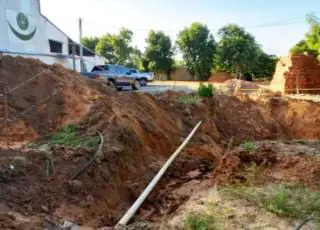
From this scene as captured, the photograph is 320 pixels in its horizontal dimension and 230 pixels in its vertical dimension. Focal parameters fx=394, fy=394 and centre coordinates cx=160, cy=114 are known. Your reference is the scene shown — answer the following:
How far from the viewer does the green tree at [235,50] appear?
40.8 meters

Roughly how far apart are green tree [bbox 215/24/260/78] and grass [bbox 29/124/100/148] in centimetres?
3301

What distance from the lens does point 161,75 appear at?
4741cm

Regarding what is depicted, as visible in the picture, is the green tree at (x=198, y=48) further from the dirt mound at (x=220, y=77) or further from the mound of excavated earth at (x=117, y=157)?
the mound of excavated earth at (x=117, y=157)

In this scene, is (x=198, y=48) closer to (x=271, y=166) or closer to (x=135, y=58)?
(x=135, y=58)

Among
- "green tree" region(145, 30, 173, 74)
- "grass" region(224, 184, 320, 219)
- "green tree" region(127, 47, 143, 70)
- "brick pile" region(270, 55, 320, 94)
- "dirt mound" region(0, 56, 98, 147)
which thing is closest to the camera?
"grass" region(224, 184, 320, 219)

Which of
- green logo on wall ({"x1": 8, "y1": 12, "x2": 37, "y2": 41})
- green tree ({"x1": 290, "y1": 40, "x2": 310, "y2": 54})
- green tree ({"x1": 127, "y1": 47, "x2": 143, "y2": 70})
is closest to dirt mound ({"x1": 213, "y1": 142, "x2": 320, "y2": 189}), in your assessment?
green logo on wall ({"x1": 8, "y1": 12, "x2": 37, "y2": 41})

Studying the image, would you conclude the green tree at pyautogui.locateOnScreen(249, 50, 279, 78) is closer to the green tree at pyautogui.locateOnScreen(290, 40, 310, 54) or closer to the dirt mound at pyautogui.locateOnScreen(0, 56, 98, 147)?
the green tree at pyautogui.locateOnScreen(290, 40, 310, 54)

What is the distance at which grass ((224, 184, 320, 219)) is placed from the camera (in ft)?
16.1

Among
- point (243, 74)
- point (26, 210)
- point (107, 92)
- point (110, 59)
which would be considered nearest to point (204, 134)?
point (107, 92)

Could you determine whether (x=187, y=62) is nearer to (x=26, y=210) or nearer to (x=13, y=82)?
(x=13, y=82)

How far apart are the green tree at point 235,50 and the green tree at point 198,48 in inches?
46.8

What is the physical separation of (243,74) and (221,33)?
19.7 feet

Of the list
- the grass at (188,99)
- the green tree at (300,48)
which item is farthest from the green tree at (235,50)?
the grass at (188,99)

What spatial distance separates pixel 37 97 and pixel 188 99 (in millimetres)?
6732
